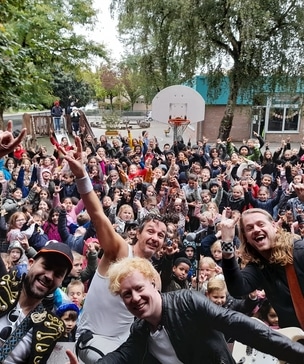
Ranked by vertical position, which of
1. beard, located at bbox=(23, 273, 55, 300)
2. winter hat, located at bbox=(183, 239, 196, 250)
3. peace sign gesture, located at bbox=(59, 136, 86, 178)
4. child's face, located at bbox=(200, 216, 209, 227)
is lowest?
winter hat, located at bbox=(183, 239, 196, 250)

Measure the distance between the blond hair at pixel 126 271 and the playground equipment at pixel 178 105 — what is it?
12875mm

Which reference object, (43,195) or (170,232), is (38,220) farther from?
(170,232)

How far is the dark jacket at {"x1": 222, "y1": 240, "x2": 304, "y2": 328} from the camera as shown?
6.59 feet

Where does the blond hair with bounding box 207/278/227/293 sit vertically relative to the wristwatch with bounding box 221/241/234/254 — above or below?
below

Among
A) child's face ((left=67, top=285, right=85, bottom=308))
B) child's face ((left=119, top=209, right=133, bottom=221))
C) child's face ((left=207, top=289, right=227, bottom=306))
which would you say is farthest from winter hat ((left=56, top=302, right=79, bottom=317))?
child's face ((left=119, top=209, right=133, bottom=221))

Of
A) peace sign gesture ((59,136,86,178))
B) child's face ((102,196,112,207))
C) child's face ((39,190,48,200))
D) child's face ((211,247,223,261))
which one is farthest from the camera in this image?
child's face ((39,190,48,200))

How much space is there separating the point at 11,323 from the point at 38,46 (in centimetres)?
858

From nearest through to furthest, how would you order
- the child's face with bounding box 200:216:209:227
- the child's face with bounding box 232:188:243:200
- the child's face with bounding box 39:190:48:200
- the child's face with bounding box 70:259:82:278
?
the child's face with bounding box 70:259:82:278, the child's face with bounding box 200:216:209:227, the child's face with bounding box 39:190:48:200, the child's face with bounding box 232:188:243:200

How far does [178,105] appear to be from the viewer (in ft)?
49.0

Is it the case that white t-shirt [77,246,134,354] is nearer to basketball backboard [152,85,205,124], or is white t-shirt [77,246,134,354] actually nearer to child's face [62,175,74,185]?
child's face [62,175,74,185]

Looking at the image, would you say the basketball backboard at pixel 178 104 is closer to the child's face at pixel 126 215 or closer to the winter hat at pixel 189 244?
the child's face at pixel 126 215

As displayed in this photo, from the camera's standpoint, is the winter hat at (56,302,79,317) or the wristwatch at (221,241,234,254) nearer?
the wristwatch at (221,241,234,254)

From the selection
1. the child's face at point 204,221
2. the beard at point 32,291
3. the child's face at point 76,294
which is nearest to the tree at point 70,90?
the child's face at point 204,221

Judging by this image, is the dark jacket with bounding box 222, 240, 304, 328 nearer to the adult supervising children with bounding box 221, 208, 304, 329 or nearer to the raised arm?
the adult supervising children with bounding box 221, 208, 304, 329
